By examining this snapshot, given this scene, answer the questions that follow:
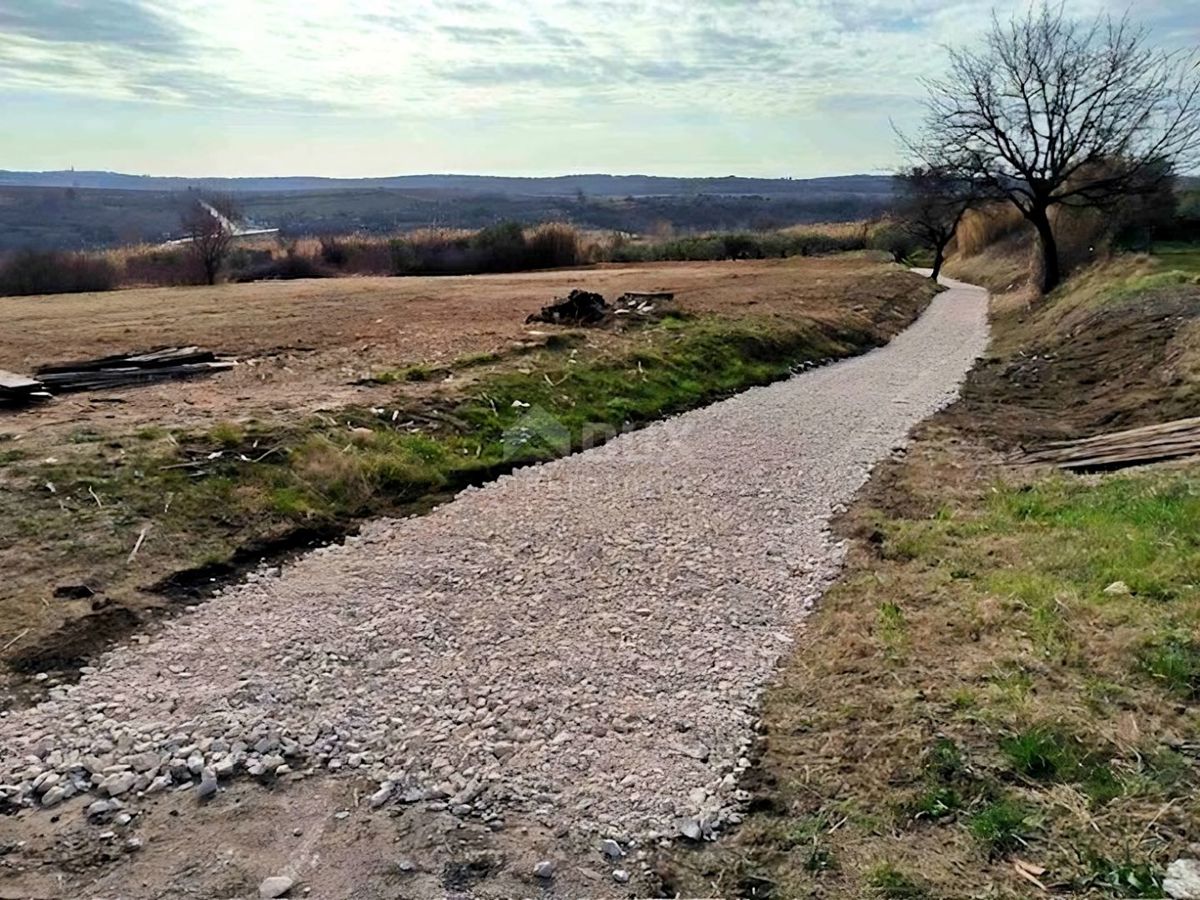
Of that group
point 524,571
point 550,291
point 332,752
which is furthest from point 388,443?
point 550,291

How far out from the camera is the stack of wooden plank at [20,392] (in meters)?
13.1

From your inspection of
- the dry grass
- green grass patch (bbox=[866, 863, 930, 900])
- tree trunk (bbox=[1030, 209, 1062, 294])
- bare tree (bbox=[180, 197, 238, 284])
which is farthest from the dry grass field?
bare tree (bbox=[180, 197, 238, 284])

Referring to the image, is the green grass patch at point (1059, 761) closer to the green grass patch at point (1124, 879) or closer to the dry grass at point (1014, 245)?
the green grass patch at point (1124, 879)

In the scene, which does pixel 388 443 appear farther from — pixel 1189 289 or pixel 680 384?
pixel 1189 289

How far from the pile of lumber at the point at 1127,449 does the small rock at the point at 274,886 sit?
10.3 meters

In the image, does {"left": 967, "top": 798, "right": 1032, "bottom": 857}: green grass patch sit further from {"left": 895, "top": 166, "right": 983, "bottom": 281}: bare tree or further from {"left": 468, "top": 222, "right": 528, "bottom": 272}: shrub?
{"left": 468, "top": 222, "right": 528, "bottom": 272}: shrub

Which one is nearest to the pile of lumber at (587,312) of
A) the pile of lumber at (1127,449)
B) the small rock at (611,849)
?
the pile of lumber at (1127,449)

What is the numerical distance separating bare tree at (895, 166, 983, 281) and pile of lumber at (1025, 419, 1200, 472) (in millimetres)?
22678

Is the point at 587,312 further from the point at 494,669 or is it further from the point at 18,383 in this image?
the point at 494,669

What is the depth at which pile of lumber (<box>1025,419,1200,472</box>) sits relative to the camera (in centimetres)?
1109

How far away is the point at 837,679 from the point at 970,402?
1270 centimetres

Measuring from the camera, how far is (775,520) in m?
10.6

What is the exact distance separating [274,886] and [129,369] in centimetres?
1337

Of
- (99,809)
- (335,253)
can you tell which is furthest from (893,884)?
(335,253)
